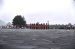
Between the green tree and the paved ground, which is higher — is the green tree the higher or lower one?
the higher one

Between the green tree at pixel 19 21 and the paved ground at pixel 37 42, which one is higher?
the green tree at pixel 19 21

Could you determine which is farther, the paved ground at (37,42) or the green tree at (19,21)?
the green tree at (19,21)

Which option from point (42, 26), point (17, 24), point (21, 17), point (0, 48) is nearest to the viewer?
point (0, 48)

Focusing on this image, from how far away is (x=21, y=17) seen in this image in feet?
463

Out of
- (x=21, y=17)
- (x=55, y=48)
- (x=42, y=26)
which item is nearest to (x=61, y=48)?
(x=55, y=48)

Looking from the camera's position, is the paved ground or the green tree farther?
the green tree

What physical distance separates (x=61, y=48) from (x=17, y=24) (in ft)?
392

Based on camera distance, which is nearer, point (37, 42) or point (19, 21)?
point (37, 42)

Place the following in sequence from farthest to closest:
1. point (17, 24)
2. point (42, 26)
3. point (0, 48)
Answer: point (17, 24)
point (42, 26)
point (0, 48)

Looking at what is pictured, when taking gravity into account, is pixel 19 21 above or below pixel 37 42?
above

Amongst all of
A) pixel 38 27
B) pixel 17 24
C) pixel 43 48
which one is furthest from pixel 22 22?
pixel 43 48

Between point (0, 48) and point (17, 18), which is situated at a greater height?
point (17, 18)

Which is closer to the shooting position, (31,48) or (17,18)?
(31,48)

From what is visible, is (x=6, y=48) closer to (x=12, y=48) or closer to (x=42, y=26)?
(x=12, y=48)
